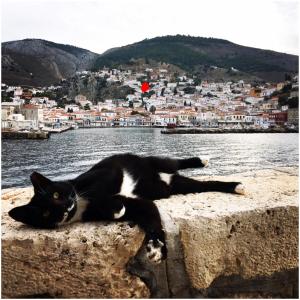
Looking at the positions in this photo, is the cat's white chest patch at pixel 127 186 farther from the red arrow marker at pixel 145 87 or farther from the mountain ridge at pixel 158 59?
the mountain ridge at pixel 158 59

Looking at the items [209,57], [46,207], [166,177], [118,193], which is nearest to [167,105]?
[209,57]

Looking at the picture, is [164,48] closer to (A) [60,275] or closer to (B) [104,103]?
(B) [104,103]

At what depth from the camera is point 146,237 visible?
1575 mm

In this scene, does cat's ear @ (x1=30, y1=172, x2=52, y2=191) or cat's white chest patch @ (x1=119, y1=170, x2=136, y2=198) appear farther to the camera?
cat's white chest patch @ (x1=119, y1=170, x2=136, y2=198)

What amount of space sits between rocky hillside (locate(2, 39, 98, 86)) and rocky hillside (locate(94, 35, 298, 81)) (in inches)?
6.2

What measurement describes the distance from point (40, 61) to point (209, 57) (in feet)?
3.89

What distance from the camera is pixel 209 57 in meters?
2.83

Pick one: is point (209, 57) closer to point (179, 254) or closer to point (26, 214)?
point (179, 254)

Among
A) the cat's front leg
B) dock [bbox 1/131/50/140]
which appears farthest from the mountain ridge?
the cat's front leg

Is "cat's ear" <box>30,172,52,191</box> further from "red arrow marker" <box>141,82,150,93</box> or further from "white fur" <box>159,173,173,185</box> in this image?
"red arrow marker" <box>141,82,150,93</box>

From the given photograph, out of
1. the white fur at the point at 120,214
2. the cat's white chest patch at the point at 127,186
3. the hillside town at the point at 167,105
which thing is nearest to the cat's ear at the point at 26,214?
the white fur at the point at 120,214

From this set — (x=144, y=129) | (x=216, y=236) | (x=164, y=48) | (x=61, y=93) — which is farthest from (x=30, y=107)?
(x=216, y=236)

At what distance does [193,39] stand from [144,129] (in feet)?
2.16

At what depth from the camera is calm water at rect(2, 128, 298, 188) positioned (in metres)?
2.32
